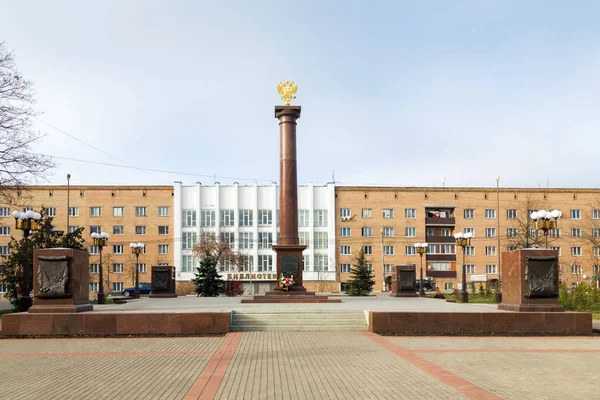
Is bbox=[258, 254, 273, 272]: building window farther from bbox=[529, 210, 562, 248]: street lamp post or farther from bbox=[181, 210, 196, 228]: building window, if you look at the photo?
bbox=[529, 210, 562, 248]: street lamp post

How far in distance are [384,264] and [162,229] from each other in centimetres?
2575

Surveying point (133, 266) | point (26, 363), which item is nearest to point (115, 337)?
point (26, 363)

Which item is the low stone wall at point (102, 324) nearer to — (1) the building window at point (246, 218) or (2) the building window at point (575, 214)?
(1) the building window at point (246, 218)

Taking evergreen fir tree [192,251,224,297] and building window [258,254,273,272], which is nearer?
evergreen fir tree [192,251,224,297]

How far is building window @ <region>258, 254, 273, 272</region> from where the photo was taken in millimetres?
69000

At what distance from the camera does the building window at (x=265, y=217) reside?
69875 millimetres

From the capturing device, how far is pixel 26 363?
1237cm

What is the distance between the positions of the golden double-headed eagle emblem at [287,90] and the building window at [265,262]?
42938 mm

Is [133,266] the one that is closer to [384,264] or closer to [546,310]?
[384,264]

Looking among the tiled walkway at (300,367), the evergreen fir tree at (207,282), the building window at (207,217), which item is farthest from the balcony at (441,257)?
the tiled walkway at (300,367)

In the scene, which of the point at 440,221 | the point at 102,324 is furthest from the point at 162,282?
the point at 440,221

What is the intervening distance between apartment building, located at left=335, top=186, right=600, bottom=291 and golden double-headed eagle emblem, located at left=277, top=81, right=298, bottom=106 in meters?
44.2

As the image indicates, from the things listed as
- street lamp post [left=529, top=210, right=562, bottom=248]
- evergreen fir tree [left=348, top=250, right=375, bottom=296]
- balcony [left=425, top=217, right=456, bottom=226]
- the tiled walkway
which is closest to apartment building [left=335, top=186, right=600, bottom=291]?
balcony [left=425, top=217, right=456, bottom=226]

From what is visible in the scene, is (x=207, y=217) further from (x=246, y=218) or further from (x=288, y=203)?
(x=288, y=203)
